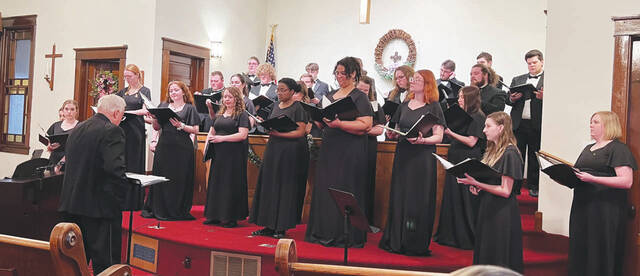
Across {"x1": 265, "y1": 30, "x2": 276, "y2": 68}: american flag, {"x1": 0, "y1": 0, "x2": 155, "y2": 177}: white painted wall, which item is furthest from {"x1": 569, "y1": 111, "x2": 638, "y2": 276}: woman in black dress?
{"x1": 265, "y1": 30, "x2": 276, "y2": 68}: american flag

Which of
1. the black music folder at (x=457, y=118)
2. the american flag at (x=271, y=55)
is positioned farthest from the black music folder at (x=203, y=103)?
the american flag at (x=271, y=55)

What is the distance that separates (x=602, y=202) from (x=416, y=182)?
1421 mm

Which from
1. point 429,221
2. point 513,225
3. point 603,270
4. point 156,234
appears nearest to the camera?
point 513,225

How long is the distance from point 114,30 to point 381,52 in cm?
471

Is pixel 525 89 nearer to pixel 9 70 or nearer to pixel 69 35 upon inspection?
pixel 69 35

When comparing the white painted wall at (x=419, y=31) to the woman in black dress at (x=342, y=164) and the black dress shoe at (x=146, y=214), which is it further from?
the black dress shoe at (x=146, y=214)

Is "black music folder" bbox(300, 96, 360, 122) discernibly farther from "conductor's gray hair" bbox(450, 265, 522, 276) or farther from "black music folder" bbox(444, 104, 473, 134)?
"conductor's gray hair" bbox(450, 265, 522, 276)

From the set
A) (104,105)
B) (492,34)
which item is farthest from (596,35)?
(492,34)

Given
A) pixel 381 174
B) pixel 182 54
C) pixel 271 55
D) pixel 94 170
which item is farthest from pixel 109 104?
pixel 271 55

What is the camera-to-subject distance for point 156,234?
5.21 metres

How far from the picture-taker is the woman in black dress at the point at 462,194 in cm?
527

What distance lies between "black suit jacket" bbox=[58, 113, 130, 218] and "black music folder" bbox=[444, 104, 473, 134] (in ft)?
9.45

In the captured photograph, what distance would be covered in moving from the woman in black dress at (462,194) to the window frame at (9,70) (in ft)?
28.3

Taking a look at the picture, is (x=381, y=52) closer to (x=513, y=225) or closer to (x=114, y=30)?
(x=114, y=30)
